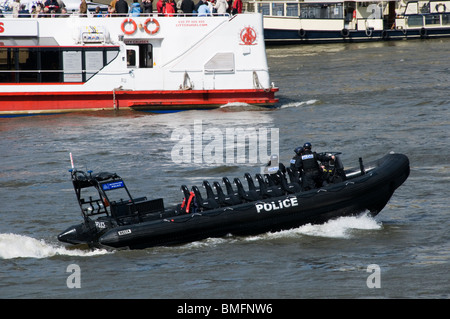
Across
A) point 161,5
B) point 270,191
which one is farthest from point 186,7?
point 270,191

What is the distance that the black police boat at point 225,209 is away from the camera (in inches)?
528

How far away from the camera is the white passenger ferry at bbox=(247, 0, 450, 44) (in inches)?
1822

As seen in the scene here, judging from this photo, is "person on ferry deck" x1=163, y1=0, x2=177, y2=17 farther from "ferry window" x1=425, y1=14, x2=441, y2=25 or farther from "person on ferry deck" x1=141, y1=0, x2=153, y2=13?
"ferry window" x1=425, y1=14, x2=441, y2=25

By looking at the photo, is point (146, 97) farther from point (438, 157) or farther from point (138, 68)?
point (438, 157)

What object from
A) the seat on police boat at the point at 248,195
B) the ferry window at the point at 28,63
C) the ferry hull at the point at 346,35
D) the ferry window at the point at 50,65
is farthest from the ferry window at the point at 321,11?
the seat on police boat at the point at 248,195

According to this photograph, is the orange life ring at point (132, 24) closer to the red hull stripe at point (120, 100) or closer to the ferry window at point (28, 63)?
the red hull stripe at point (120, 100)

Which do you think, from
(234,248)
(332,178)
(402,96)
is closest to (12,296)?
(234,248)

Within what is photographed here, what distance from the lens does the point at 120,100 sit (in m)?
26.3

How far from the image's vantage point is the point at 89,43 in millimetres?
26094

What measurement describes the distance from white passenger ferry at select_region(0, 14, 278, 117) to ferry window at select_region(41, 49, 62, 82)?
1.3 inches

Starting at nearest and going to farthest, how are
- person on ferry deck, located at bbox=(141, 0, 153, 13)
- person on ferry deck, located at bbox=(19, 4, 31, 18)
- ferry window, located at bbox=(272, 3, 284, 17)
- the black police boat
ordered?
the black police boat
person on ferry deck, located at bbox=(141, 0, 153, 13)
person on ferry deck, located at bbox=(19, 4, 31, 18)
ferry window, located at bbox=(272, 3, 284, 17)

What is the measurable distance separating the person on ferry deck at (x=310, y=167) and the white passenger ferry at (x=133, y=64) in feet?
39.9

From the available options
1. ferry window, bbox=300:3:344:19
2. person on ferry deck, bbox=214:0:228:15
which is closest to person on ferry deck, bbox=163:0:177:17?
person on ferry deck, bbox=214:0:228:15

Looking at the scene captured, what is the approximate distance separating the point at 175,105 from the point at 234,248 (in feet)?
43.9
